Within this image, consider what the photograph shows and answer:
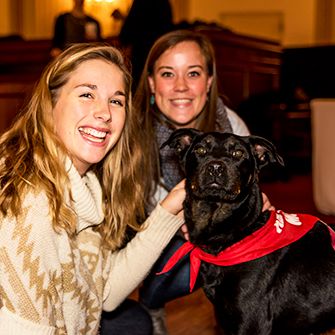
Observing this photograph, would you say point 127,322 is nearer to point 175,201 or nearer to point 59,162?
point 175,201

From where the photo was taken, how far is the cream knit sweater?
1663 millimetres

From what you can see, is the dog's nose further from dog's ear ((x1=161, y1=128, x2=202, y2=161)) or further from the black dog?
dog's ear ((x1=161, y1=128, x2=202, y2=161))

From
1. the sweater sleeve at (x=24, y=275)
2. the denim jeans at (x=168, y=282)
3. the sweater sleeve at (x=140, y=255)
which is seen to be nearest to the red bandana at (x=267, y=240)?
the sweater sleeve at (x=140, y=255)

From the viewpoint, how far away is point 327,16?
10.7 meters

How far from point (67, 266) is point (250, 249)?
635 mm

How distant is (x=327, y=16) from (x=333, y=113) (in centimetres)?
695

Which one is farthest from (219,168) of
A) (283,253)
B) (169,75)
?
(169,75)

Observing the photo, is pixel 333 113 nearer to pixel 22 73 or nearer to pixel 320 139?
pixel 320 139

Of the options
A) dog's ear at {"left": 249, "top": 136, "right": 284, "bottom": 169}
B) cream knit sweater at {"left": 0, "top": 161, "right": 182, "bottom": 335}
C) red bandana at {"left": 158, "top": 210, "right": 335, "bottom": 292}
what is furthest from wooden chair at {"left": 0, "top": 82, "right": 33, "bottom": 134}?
red bandana at {"left": 158, "top": 210, "right": 335, "bottom": 292}

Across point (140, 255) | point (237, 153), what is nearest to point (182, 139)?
point (237, 153)

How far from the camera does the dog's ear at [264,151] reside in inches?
81.1


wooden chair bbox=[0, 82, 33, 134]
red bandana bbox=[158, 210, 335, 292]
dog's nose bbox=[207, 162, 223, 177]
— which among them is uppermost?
dog's nose bbox=[207, 162, 223, 177]

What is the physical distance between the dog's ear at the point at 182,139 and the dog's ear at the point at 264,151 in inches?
9.1

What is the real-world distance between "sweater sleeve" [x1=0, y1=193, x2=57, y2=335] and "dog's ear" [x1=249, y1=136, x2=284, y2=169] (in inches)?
35.0
